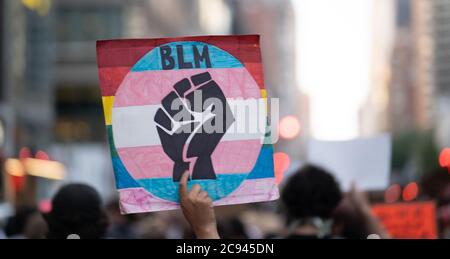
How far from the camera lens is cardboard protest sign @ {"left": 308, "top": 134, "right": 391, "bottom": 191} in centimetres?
618

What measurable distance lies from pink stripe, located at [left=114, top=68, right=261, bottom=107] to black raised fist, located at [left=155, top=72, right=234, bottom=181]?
3 cm

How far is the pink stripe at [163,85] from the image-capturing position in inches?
139

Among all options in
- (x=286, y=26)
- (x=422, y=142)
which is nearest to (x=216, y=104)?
(x=422, y=142)

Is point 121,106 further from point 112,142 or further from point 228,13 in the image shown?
point 228,13

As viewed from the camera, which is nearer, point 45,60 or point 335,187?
point 335,187

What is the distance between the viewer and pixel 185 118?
3.50 meters

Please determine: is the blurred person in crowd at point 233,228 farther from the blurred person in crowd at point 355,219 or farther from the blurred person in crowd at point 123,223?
the blurred person in crowd at point 355,219

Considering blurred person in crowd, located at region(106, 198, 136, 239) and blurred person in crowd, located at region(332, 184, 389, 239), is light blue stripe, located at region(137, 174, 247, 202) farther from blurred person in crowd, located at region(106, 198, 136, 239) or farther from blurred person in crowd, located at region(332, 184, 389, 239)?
blurred person in crowd, located at region(106, 198, 136, 239)

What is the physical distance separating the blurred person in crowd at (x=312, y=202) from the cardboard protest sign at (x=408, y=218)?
2087mm

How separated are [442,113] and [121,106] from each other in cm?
6787

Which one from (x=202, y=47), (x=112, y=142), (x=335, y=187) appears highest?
(x=202, y=47)

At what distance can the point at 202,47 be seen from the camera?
3572 millimetres

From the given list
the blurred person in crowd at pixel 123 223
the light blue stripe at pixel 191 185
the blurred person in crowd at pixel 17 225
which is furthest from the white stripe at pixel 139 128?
the blurred person in crowd at pixel 123 223
